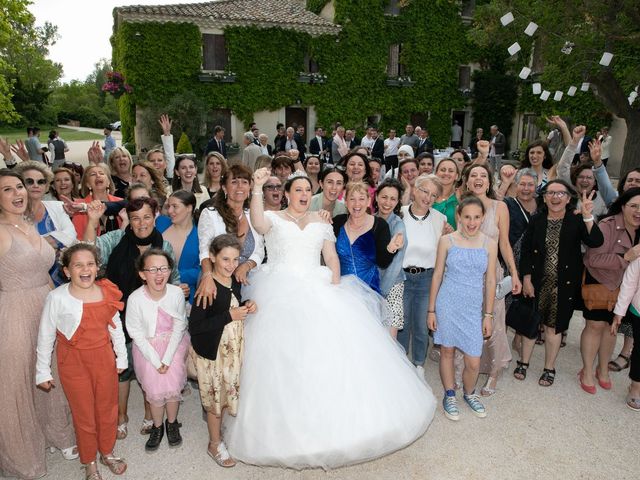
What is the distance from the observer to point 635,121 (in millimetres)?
13445

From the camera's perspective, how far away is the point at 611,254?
423 cm

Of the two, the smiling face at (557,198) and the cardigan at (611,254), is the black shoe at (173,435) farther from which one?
the cardigan at (611,254)

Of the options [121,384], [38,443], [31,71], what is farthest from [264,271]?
[31,71]

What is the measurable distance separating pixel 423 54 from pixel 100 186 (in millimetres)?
22510

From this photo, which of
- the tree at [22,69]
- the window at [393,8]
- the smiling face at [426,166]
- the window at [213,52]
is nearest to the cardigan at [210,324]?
the smiling face at [426,166]

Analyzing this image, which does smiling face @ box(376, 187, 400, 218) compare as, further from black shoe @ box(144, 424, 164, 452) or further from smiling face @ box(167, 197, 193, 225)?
black shoe @ box(144, 424, 164, 452)

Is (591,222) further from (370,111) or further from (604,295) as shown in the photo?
(370,111)

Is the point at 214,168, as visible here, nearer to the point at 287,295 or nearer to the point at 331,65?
the point at 287,295

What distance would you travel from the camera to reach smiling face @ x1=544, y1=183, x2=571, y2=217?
13.9ft

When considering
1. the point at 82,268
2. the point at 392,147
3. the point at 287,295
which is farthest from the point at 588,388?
the point at 392,147

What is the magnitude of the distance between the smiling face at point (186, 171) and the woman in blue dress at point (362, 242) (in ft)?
6.98

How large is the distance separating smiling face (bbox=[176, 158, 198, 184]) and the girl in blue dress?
2.92 metres

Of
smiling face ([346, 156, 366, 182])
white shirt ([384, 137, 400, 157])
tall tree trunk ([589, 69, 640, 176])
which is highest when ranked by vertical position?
tall tree trunk ([589, 69, 640, 176])

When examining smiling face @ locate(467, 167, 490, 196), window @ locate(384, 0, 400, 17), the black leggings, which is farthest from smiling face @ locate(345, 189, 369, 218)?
window @ locate(384, 0, 400, 17)
